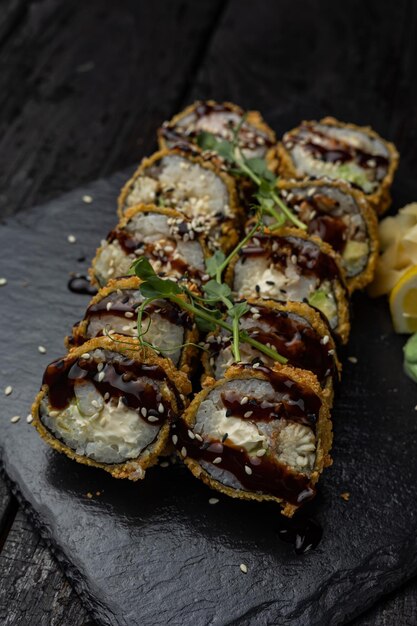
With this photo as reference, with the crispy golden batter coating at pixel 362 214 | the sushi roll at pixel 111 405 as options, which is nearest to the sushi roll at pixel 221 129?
the crispy golden batter coating at pixel 362 214

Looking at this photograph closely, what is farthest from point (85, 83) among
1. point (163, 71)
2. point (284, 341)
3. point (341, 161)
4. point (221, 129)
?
point (284, 341)

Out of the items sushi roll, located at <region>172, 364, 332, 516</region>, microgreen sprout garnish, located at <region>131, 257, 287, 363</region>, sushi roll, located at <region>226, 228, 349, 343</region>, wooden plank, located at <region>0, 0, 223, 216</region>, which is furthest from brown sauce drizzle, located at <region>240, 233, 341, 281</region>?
wooden plank, located at <region>0, 0, 223, 216</region>

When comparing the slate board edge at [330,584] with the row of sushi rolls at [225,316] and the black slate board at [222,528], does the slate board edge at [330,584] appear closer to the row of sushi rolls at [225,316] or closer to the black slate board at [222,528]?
the black slate board at [222,528]

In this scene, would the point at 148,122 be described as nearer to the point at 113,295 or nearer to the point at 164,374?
the point at 113,295

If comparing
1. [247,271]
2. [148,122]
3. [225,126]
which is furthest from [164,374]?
[148,122]

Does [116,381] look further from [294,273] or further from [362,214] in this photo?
[362,214]

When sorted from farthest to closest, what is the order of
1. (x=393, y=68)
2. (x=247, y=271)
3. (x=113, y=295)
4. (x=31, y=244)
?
(x=393, y=68) < (x=31, y=244) < (x=247, y=271) < (x=113, y=295)
